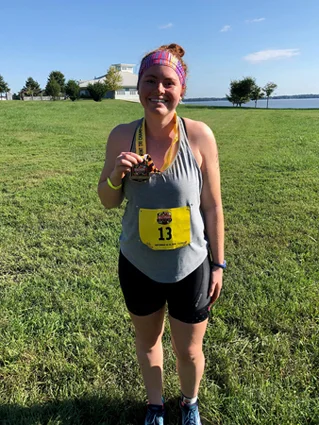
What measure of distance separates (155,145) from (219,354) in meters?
1.70

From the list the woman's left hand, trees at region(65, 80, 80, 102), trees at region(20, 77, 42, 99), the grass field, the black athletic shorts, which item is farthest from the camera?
trees at region(20, 77, 42, 99)

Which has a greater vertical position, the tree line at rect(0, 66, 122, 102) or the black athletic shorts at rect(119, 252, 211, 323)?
the tree line at rect(0, 66, 122, 102)

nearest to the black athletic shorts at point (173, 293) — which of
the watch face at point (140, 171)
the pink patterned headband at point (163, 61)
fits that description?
the watch face at point (140, 171)

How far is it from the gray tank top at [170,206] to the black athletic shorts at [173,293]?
45 millimetres

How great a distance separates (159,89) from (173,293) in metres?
0.98

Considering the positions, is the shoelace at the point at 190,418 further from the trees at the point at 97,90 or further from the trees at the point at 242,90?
the trees at the point at 242,90

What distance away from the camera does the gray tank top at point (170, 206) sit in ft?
5.17

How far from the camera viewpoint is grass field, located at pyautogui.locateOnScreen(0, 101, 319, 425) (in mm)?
2193

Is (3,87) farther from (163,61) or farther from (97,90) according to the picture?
(163,61)

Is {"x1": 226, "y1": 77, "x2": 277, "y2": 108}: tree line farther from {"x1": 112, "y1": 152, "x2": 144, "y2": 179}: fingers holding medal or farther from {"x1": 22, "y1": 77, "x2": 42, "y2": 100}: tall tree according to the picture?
{"x1": 112, "y1": 152, "x2": 144, "y2": 179}: fingers holding medal

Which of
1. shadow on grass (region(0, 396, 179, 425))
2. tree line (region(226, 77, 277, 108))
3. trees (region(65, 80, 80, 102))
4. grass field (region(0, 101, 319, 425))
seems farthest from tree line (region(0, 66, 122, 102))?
shadow on grass (region(0, 396, 179, 425))

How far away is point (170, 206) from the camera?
1.60 m

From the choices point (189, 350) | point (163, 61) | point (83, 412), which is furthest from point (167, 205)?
point (83, 412)

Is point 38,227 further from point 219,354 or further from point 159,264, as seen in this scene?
point 159,264
